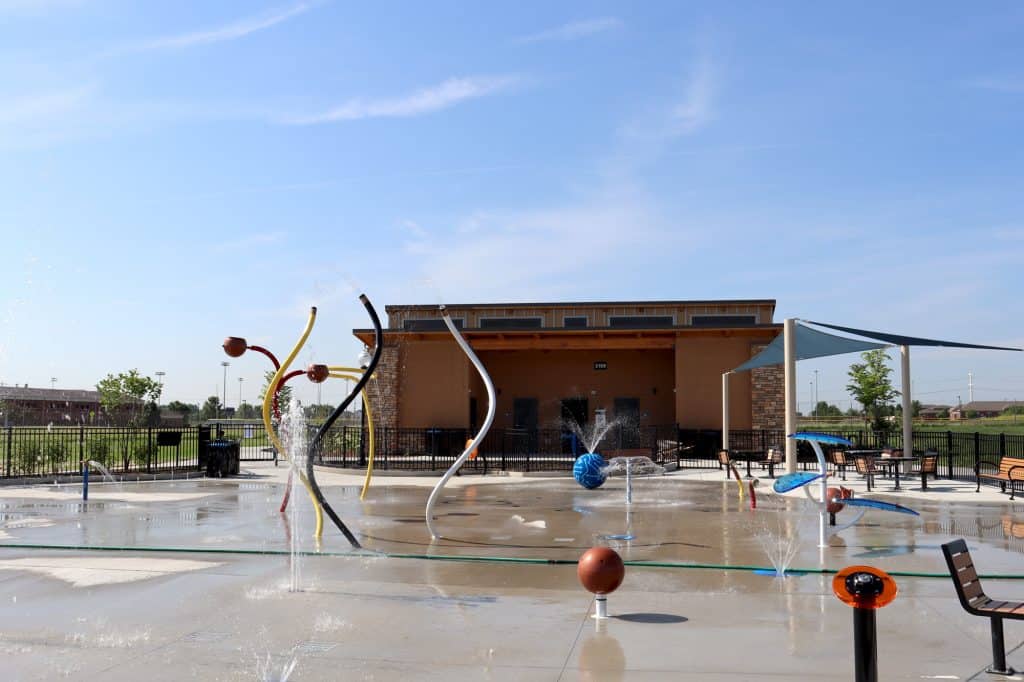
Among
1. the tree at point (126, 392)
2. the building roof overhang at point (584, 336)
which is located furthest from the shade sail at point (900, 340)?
the tree at point (126, 392)

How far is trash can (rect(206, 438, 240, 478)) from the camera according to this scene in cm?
2377

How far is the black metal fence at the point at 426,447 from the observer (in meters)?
23.5

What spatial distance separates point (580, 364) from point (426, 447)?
24.0 feet

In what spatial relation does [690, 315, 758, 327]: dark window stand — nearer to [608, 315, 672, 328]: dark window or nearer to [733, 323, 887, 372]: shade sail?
[608, 315, 672, 328]: dark window

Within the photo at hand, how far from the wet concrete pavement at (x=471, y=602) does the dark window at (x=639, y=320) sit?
854 inches

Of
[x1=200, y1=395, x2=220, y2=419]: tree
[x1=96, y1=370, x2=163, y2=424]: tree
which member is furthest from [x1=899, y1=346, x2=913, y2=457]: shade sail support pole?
[x1=200, y1=395, x2=220, y2=419]: tree

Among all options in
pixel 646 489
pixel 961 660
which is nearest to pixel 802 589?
pixel 961 660

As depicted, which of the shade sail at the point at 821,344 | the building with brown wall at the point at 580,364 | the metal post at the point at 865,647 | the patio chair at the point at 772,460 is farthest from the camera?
the building with brown wall at the point at 580,364

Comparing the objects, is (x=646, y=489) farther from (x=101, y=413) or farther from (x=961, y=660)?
(x=101, y=413)

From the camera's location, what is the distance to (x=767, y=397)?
30469 mm

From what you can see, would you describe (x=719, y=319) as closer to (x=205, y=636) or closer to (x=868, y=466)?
(x=868, y=466)

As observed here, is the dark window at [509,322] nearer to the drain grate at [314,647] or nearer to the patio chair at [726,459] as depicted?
the patio chair at [726,459]

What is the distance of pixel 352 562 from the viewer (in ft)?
32.3

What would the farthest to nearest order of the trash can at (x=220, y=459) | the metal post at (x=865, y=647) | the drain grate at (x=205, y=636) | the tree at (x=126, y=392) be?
1. the tree at (x=126, y=392)
2. the trash can at (x=220, y=459)
3. the drain grate at (x=205, y=636)
4. the metal post at (x=865, y=647)
